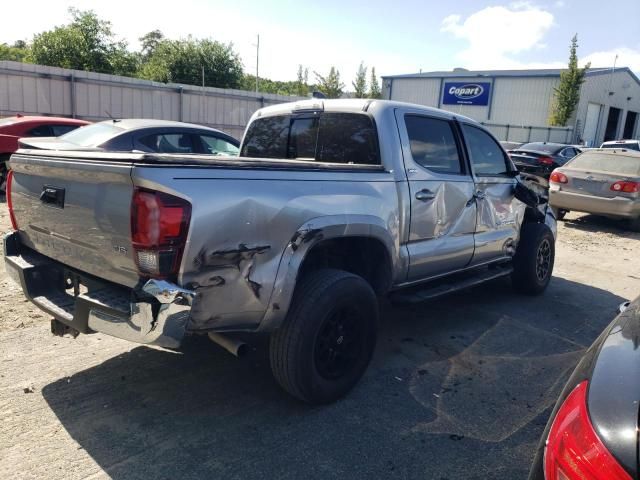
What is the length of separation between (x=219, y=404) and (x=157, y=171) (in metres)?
1.61

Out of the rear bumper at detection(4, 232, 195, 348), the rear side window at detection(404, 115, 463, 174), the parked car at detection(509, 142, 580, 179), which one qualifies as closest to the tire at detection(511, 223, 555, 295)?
the rear side window at detection(404, 115, 463, 174)

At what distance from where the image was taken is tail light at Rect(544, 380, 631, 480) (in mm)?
1378

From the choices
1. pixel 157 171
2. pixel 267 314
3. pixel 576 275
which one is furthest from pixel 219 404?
pixel 576 275

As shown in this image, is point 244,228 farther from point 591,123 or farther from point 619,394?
point 591,123

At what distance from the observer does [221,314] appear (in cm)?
268

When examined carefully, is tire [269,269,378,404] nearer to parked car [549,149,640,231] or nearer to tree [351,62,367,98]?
parked car [549,149,640,231]

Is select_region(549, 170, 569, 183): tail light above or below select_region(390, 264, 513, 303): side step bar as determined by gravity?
above

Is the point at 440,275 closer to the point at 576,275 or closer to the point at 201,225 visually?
the point at 201,225

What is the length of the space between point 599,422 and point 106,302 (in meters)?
2.22

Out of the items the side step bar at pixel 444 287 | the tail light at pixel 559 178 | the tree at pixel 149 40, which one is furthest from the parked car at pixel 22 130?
the tree at pixel 149 40

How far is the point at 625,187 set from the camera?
31.4ft

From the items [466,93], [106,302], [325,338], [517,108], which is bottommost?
[325,338]

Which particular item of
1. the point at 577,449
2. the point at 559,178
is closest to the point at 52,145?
the point at 577,449

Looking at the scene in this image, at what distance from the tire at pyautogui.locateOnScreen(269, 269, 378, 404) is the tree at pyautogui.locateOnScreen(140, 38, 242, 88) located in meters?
39.4
